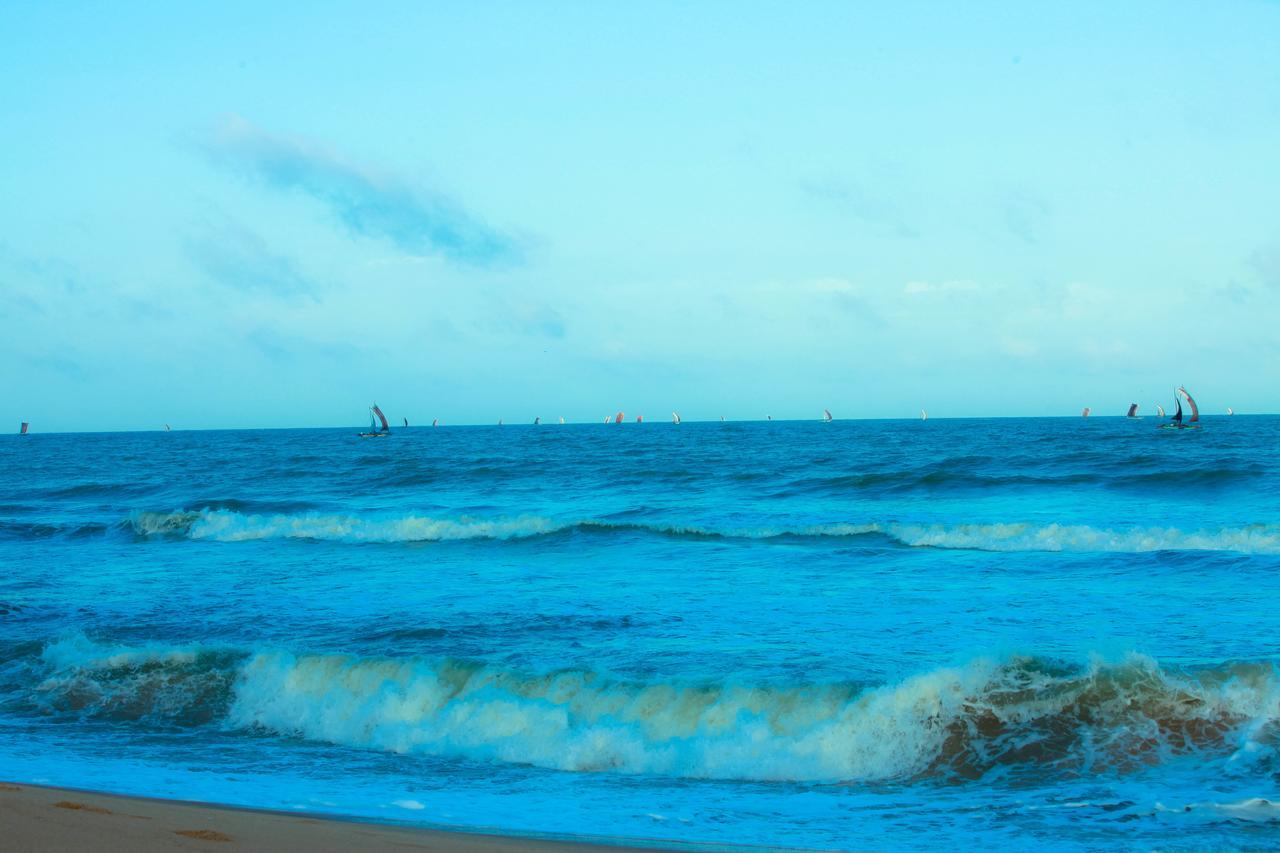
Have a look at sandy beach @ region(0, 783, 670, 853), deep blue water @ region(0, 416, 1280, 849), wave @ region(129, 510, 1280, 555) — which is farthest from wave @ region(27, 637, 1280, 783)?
wave @ region(129, 510, 1280, 555)

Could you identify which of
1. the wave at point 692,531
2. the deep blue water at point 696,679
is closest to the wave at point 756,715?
the deep blue water at point 696,679

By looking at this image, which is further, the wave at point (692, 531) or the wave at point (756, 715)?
the wave at point (692, 531)

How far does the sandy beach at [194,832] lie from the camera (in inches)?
211

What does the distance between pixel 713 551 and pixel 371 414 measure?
268 ft

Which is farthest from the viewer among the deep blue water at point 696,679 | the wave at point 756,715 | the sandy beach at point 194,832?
the wave at point 756,715

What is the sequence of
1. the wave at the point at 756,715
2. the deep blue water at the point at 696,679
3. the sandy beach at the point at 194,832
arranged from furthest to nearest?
the wave at the point at 756,715 < the deep blue water at the point at 696,679 < the sandy beach at the point at 194,832

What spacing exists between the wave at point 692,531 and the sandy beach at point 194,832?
637 inches

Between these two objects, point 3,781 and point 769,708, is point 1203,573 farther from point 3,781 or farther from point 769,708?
point 3,781

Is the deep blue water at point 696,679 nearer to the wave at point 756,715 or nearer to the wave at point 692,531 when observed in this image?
the wave at point 756,715

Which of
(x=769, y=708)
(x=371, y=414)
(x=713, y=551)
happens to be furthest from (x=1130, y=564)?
(x=371, y=414)

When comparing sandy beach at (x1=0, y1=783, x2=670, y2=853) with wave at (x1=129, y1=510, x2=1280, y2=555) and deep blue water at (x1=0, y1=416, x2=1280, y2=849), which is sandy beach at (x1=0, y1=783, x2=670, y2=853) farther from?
wave at (x1=129, y1=510, x2=1280, y2=555)

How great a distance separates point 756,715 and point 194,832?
197 inches

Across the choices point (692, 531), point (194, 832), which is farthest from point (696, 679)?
point (692, 531)

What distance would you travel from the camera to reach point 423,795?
7215 mm
